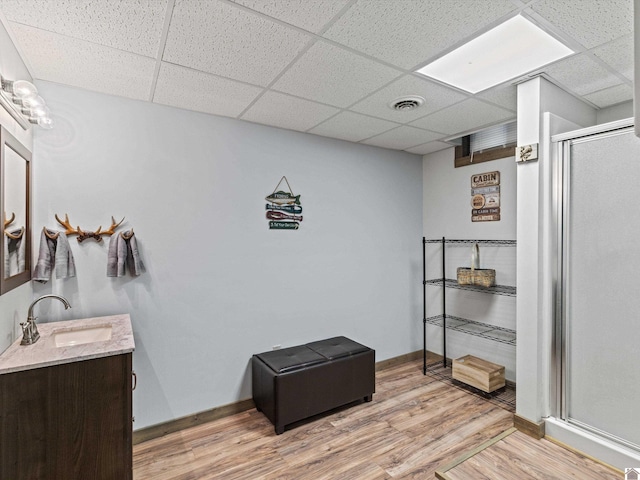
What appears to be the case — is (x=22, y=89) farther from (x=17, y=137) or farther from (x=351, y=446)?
(x=351, y=446)

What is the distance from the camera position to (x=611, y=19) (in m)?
1.60

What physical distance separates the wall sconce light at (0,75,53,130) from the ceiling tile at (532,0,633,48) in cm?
250

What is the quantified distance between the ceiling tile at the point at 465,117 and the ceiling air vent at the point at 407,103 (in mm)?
284

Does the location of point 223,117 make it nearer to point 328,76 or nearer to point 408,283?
point 328,76

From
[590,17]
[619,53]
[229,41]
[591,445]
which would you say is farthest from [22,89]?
[591,445]

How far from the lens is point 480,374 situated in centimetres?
313

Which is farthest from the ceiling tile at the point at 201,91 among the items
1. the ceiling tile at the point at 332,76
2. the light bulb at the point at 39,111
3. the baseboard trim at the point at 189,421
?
the baseboard trim at the point at 189,421

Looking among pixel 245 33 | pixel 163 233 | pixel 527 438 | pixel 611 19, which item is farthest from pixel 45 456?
pixel 611 19

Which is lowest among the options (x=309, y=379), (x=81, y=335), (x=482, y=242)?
(x=309, y=379)

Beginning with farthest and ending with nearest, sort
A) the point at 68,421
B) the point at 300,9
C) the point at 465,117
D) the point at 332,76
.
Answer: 1. the point at 465,117
2. the point at 332,76
3. the point at 68,421
4. the point at 300,9

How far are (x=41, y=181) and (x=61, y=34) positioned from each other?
0.96m

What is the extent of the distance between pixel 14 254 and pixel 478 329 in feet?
12.8

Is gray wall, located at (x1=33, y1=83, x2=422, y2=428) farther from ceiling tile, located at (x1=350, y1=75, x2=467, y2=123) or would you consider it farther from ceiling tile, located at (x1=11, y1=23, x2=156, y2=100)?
ceiling tile, located at (x1=350, y1=75, x2=467, y2=123)

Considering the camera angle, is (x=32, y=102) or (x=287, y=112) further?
(x=287, y=112)
